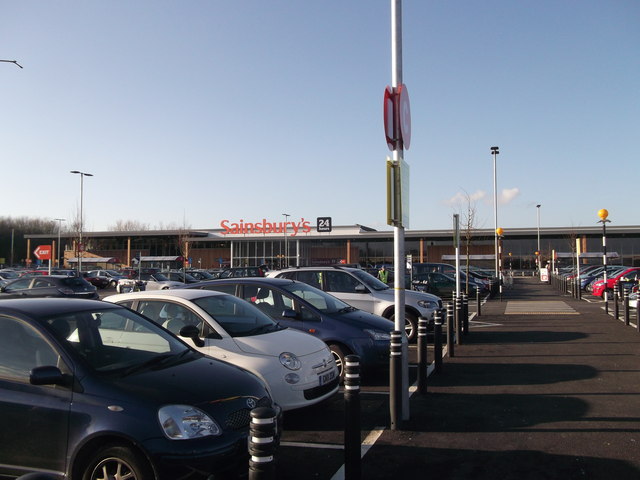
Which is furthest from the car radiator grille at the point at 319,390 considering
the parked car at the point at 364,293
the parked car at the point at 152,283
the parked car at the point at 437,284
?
the parked car at the point at 152,283

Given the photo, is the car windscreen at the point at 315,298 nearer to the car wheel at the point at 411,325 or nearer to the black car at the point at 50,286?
the car wheel at the point at 411,325

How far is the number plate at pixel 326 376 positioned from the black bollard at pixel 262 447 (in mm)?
3155

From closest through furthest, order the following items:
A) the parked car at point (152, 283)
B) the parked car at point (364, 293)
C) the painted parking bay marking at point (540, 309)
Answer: the parked car at point (364, 293), the painted parking bay marking at point (540, 309), the parked car at point (152, 283)

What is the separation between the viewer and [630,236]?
210 feet

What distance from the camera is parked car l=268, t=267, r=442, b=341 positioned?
Result: 39.7 feet

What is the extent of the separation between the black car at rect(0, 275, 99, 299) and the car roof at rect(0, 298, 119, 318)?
20.4 meters

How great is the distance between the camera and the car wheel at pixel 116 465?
3.81m

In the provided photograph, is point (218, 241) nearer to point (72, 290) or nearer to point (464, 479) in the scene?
point (72, 290)

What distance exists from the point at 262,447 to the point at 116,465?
4.50 feet

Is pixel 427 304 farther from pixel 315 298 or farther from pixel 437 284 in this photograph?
pixel 437 284

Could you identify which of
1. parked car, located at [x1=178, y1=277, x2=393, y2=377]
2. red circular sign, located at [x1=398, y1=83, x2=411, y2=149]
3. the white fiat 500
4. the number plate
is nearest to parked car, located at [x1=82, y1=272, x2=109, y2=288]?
parked car, located at [x1=178, y1=277, x2=393, y2=377]

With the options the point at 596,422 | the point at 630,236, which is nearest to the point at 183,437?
the point at 596,422

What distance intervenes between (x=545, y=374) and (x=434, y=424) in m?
3.50

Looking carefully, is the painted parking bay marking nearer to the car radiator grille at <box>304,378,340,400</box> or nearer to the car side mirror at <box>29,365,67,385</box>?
the car radiator grille at <box>304,378,340,400</box>
